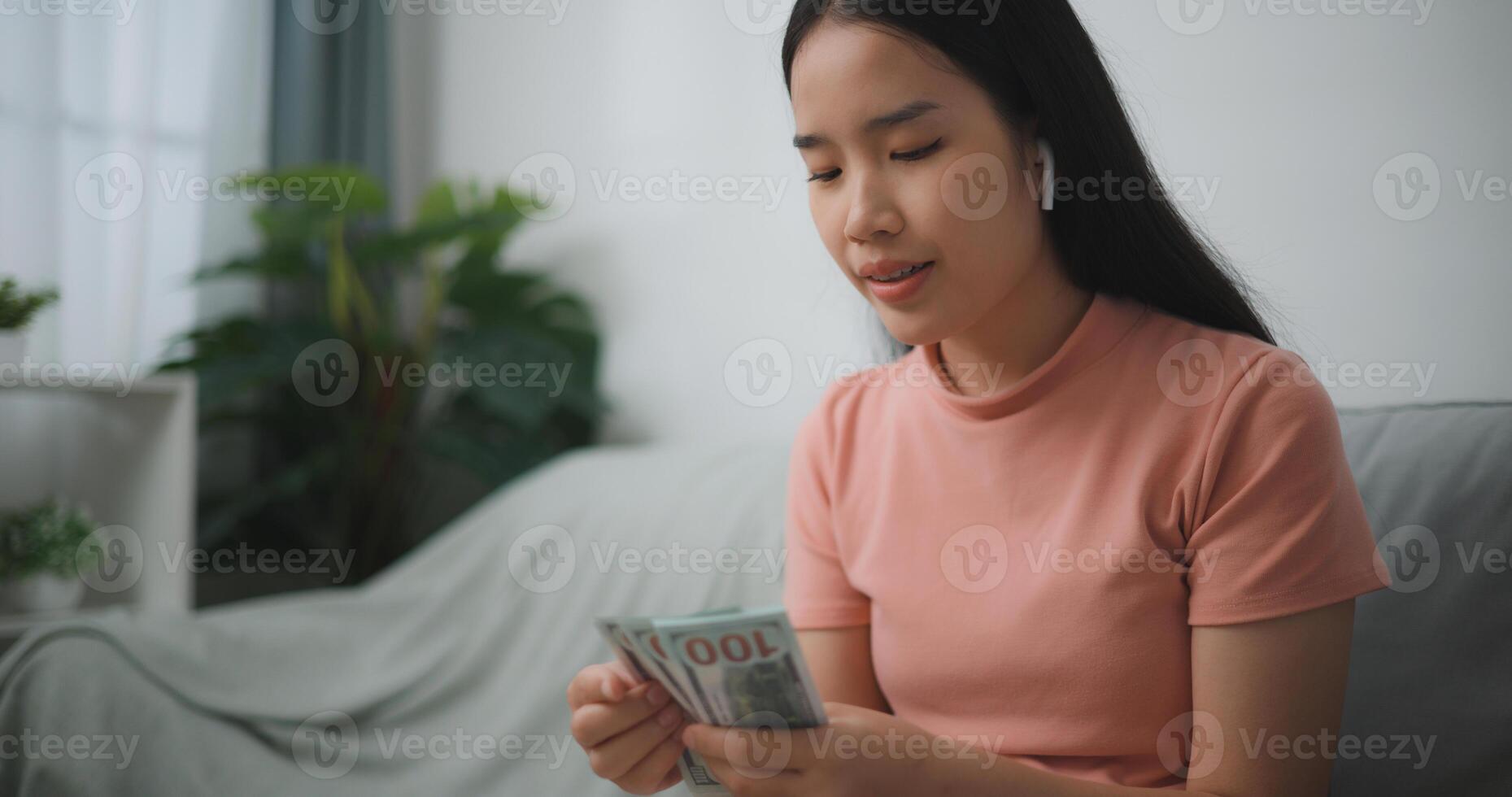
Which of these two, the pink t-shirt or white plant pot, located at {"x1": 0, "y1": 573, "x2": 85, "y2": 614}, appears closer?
the pink t-shirt

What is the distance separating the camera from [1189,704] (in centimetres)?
84

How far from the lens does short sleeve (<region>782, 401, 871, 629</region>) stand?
3.32ft

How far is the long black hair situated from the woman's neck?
0.02m

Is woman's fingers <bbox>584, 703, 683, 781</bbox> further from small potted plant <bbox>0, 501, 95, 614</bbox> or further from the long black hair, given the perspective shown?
small potted plant <bbox>0, 501, 95, 614</bbox>

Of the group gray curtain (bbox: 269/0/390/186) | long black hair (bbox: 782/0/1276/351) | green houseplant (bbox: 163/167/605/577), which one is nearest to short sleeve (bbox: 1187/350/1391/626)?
long black hair (bbox: 782/0/1276/351)

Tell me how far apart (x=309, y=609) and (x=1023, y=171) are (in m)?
1.39

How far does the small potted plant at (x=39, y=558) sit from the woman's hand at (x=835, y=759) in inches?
56.4

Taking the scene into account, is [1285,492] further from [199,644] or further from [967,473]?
[199,644]

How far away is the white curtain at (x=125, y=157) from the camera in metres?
2.06

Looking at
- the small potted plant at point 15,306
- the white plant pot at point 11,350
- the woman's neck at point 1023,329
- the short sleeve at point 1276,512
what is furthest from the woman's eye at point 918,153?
the white plant pot at point 11,350

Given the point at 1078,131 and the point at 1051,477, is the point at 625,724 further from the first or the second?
the point at 1078,131

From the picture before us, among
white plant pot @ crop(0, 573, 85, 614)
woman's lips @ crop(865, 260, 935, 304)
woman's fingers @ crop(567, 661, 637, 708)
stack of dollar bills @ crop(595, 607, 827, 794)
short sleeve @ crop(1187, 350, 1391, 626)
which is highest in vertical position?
woman's lips @ crop(865, 260, 935, 304)

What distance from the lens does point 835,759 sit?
760mm

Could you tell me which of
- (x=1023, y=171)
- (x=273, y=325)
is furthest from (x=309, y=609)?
(x=1023, y=171)
